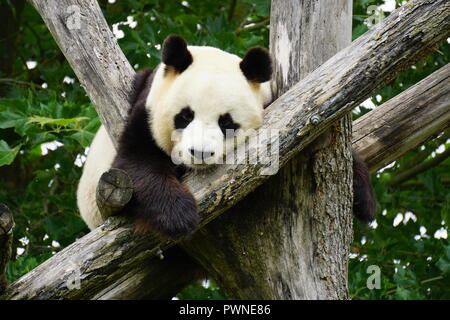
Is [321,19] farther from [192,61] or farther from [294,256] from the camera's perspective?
[294,256]

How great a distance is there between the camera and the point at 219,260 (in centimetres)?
409

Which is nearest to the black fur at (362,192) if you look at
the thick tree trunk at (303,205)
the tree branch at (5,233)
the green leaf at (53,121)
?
the thick tree trunk at (303,205)

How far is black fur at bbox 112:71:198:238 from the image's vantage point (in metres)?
3.60

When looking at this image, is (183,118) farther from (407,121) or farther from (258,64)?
(407,121)

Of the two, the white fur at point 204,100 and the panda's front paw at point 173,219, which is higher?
the white fur at point 204,100

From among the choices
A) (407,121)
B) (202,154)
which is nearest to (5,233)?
(202,154)

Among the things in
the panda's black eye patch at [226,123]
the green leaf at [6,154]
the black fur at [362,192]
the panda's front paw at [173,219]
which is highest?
the green leaf at [6,154]

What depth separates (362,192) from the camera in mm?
4281

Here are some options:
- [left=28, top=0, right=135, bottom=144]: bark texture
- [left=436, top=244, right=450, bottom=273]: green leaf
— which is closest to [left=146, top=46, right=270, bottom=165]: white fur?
[left=28, top=0, right=135, bottom=144]: bark texture

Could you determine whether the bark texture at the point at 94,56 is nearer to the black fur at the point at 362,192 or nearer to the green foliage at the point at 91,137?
the green foliage at the point at 91,137

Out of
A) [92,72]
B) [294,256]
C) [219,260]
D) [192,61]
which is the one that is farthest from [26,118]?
[294,256]

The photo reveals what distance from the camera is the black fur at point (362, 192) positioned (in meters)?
4.26

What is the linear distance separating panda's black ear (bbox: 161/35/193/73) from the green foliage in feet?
2.93

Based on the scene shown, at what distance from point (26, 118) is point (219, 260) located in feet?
5.22
